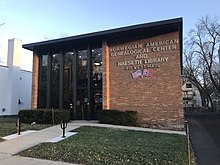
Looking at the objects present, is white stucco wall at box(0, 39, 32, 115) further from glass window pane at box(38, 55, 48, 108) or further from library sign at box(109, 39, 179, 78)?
library sign at box(109, 39, 179, 78)

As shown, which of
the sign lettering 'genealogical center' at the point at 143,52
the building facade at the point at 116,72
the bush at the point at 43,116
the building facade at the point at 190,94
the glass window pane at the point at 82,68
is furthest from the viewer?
the building facade at the point at 190,94

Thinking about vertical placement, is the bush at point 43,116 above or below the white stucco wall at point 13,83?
below

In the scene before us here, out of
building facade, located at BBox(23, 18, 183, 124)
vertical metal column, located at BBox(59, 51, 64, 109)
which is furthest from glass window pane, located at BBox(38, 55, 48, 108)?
vertical metal column, located at BBox(59, 51, 64, 109)

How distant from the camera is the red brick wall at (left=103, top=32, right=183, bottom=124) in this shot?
44.7 feet

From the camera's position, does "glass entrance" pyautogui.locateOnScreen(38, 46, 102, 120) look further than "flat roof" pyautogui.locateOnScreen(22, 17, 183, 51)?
Yes

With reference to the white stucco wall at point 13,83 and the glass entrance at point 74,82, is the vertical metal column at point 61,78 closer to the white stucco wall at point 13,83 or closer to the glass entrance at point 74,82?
the glass entrance at point 74,82

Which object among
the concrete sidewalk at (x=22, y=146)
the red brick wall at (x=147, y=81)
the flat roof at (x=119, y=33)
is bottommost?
the concrete sidewalk at (x=22, y=146)

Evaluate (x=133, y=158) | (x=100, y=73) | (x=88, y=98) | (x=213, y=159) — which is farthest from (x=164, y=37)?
(x=133, y=158)

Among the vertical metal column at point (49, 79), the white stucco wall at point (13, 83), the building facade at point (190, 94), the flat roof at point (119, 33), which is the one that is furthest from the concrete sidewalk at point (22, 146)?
the building facade at point (190, 94)

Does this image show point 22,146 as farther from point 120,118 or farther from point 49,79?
point 49,79

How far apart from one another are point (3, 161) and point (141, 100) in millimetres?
9388

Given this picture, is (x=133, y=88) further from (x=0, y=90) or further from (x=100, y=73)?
(x=0, y=90)

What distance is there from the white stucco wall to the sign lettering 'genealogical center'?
11148 millimetres

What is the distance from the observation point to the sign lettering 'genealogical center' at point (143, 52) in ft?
46.1
